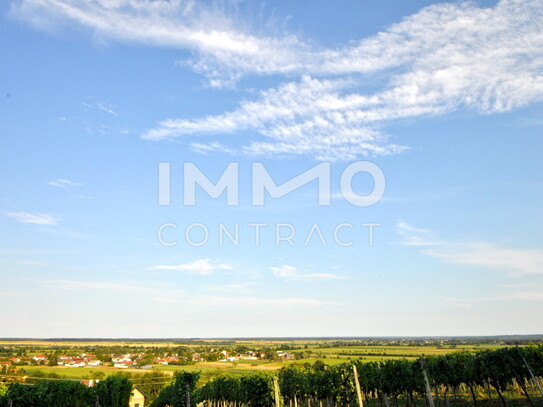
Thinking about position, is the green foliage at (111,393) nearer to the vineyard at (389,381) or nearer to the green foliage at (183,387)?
the vineyard at (389,381)

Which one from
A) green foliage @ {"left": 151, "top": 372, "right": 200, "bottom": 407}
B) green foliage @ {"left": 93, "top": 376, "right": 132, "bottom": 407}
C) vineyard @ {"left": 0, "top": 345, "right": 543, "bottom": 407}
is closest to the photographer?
green foliage @ {"left": 93, "top": 376, "right": 132, "bottom": 407}

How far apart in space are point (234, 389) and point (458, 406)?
26733mm

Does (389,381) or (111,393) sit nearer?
(111,393)

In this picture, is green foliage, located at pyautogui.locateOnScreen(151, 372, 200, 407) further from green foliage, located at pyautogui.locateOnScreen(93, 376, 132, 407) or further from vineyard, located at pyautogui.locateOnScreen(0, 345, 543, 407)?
green foliage, located at pyautogui.locateOnScreen(93, 376, 132, 407)

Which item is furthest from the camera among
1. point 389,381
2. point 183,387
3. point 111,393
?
point 389,381

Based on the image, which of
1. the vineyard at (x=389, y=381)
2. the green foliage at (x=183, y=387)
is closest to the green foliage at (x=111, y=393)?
the vineyard at (x=389, y=381)

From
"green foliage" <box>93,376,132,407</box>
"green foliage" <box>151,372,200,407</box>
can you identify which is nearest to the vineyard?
"green foliage" <box>151,372,200,407</box>

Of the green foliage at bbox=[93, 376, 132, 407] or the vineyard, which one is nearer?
the green foliage at bbox=[93, 376, 132, 407]

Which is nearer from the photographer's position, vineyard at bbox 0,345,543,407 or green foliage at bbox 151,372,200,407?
green foliage at bbox 151,372,200,407

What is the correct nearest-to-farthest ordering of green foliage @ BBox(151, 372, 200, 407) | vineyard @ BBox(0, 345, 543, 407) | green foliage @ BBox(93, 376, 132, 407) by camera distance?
green foliage @ BBox(93, 376, 132, 407), green foliage @ BBox(151, 372, 200, 407), vineyard @ BBox(0, 345, 543, 407)

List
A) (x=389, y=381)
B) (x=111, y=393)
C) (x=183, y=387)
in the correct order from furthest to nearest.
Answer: (x=389, y=381), (x=183, y=387), (x=111, y=393)

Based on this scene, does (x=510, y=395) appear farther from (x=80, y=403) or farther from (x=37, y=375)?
(x=37, y=375)

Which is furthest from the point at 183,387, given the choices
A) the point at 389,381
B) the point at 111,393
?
the point at 389,381

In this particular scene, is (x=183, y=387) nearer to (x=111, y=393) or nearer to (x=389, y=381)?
(x=111, y=393)
